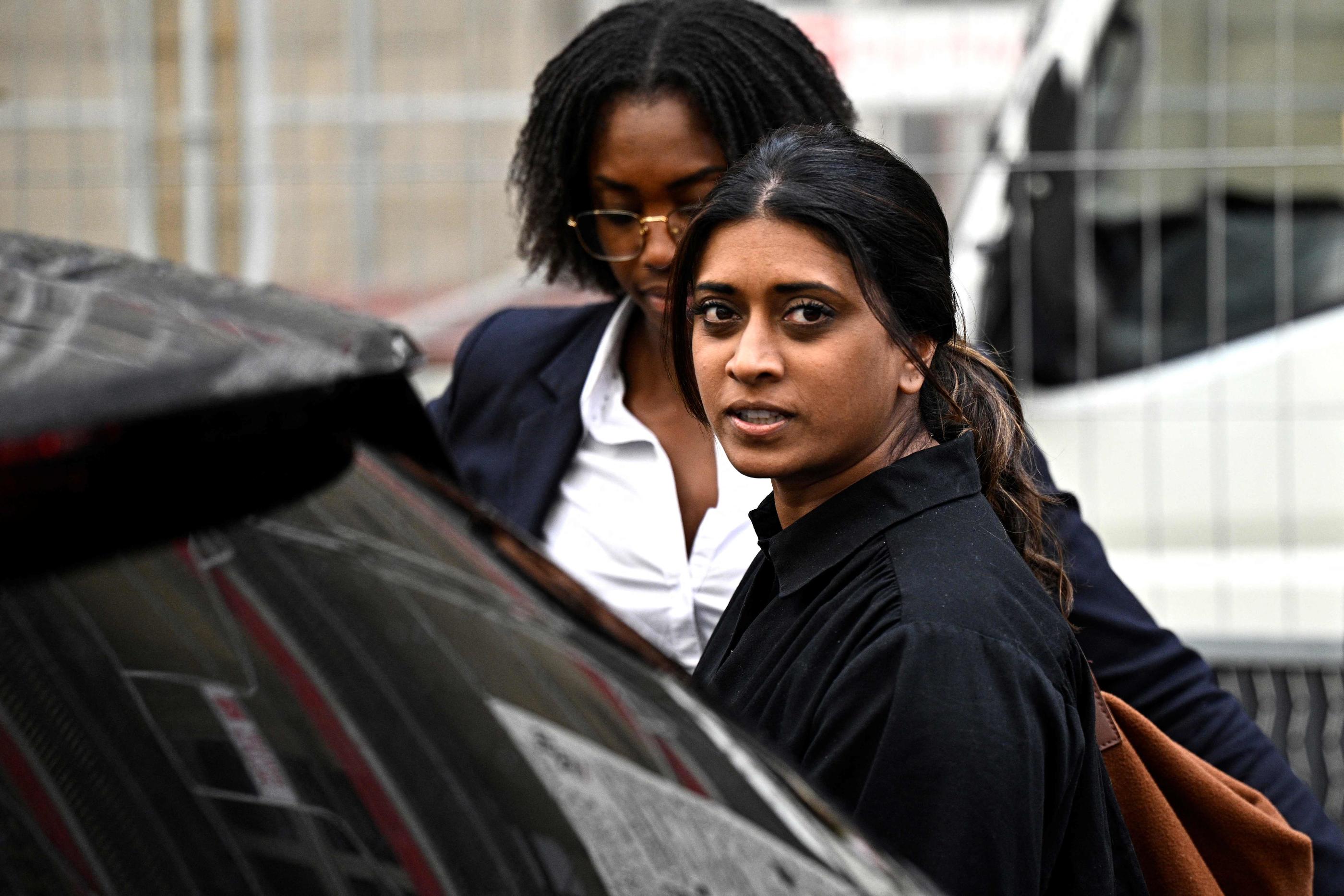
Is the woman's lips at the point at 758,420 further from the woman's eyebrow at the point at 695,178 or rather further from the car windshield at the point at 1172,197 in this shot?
the car windshield at the point at 1172,197

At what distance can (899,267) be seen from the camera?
1.46m

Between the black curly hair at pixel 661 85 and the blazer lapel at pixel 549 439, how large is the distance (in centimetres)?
15

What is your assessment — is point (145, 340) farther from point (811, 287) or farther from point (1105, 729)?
point (1105, 729)

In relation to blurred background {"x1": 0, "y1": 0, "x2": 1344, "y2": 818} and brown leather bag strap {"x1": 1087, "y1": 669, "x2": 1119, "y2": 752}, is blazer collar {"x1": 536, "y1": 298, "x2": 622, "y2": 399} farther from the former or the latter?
blurred background {"x1": 0, "y1": 0, "x2": 1344, "y2": 818}

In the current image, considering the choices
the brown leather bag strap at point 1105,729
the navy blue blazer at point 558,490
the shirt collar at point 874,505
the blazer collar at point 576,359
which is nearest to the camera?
the shirt collar at point 874,505

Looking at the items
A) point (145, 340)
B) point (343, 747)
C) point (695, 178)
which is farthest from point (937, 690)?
point (695, 178)

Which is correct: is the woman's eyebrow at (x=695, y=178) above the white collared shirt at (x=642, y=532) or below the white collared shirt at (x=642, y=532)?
above

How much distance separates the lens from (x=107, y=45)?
14.0 ft

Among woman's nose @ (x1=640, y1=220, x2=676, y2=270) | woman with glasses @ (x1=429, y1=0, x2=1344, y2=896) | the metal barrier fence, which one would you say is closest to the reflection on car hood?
woman with glasses @ (x1=429, y1=0, x2=1344, y2=896)

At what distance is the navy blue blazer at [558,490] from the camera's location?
1.82 m

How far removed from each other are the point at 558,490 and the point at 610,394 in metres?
0.15

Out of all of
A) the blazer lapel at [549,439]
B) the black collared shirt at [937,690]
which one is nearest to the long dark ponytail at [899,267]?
the black collared shirt at [937,690]

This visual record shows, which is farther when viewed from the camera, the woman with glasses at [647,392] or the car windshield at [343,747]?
the woman with glasses at [647,392]

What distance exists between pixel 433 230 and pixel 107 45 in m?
0.95
